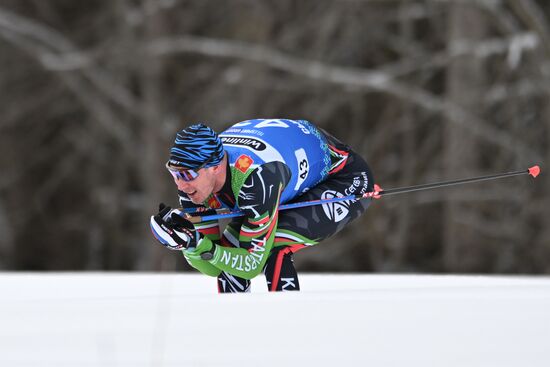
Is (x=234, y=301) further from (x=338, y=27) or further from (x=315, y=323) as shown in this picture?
(x=338, y=27)

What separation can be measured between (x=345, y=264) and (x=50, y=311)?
1317cm

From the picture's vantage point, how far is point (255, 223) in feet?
16.0

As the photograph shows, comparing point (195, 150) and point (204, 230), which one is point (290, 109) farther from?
point (195, 150)

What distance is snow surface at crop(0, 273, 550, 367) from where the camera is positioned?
310 centimetres

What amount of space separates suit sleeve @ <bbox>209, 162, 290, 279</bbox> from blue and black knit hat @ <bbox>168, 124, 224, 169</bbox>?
22cm

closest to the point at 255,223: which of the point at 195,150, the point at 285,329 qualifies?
the point at 195,150

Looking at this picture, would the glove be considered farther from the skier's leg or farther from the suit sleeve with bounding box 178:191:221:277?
the skier's leg

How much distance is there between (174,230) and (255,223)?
41cm

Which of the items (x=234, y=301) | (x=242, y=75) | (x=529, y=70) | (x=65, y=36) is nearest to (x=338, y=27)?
(x=242, y=75)

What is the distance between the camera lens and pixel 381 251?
16.5m

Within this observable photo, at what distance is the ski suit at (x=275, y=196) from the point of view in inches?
193

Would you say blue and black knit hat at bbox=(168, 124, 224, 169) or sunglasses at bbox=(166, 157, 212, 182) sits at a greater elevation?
blue and black knit hat at bbox=(168, 124, 224, 169)

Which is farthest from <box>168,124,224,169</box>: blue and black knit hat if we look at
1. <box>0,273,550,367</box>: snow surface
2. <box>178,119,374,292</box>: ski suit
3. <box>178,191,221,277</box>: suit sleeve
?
<box>0,273,550,367</box>: snow surface

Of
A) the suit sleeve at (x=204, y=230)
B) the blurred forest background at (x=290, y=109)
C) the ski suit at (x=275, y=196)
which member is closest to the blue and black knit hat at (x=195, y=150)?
the ski suit at (x=275, y=196)
